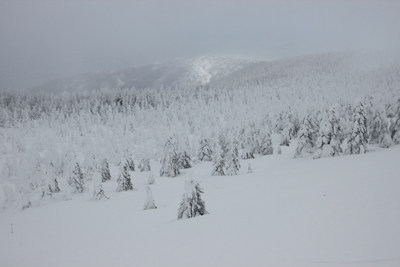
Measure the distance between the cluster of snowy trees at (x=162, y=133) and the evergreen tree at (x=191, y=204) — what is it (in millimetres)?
19846

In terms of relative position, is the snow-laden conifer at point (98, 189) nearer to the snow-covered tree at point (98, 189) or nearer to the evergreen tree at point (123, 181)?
the snow-covered tree at point (98, 189)

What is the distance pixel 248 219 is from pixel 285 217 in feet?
7.35

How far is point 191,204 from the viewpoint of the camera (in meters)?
18.1

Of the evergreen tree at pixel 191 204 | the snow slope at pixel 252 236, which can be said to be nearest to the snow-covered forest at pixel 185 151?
the evergreen tree at pixel 191 204

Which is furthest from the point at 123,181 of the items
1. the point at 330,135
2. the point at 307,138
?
the point at 330,135

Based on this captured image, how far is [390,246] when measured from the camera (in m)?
8.12

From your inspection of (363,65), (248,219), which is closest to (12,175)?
(248,219)

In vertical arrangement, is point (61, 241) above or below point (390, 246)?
below

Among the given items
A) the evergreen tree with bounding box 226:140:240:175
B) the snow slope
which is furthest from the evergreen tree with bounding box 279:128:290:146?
the snow slope

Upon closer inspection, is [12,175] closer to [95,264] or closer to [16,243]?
[16,243]

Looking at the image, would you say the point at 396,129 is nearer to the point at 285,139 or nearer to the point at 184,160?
the point at 285,139

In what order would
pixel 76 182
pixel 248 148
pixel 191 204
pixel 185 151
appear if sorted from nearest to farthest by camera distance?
pixel 191 204 → pixel 76 182 → pixel 185 151 → pixel 248 148

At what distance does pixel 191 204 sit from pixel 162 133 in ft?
256

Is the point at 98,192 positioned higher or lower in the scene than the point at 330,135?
lower
